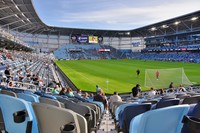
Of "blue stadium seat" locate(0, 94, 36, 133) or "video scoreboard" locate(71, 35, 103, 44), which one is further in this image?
"video scoreboard" locate(71, 35, 103, 44)

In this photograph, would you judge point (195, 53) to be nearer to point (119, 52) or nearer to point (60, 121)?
point (119, 52)

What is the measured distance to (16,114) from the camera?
2.29m

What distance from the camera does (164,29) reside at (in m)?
83.7

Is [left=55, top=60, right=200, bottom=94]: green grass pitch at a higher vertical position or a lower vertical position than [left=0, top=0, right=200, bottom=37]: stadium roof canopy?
lower

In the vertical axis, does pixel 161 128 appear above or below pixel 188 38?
below

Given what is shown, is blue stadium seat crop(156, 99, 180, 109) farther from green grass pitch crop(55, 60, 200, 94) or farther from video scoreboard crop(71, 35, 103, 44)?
video scoreboard crop(71, 35, 103, 44)

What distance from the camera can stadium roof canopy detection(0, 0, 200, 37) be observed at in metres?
41.4

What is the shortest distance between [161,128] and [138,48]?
103 meters

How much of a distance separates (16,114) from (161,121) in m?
1.53

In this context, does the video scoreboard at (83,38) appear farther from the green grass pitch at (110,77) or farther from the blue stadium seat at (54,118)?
the blue stadium seat at (54,118)

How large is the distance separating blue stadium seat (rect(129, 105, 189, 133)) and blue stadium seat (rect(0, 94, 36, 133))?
1142mm

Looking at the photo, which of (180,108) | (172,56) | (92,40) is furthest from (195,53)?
(180,108)

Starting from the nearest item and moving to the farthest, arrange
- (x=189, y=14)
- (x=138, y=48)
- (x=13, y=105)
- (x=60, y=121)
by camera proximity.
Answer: (x=60, y=121) < (x=13, y=105) < (x=189, y=14) < (x=138, y=48)

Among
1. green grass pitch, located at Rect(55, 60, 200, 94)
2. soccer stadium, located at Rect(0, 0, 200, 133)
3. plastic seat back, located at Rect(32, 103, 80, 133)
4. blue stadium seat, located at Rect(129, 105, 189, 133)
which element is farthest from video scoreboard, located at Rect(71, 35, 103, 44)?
blue stadium seat, located at Rect(129, 105, 189, 133)
